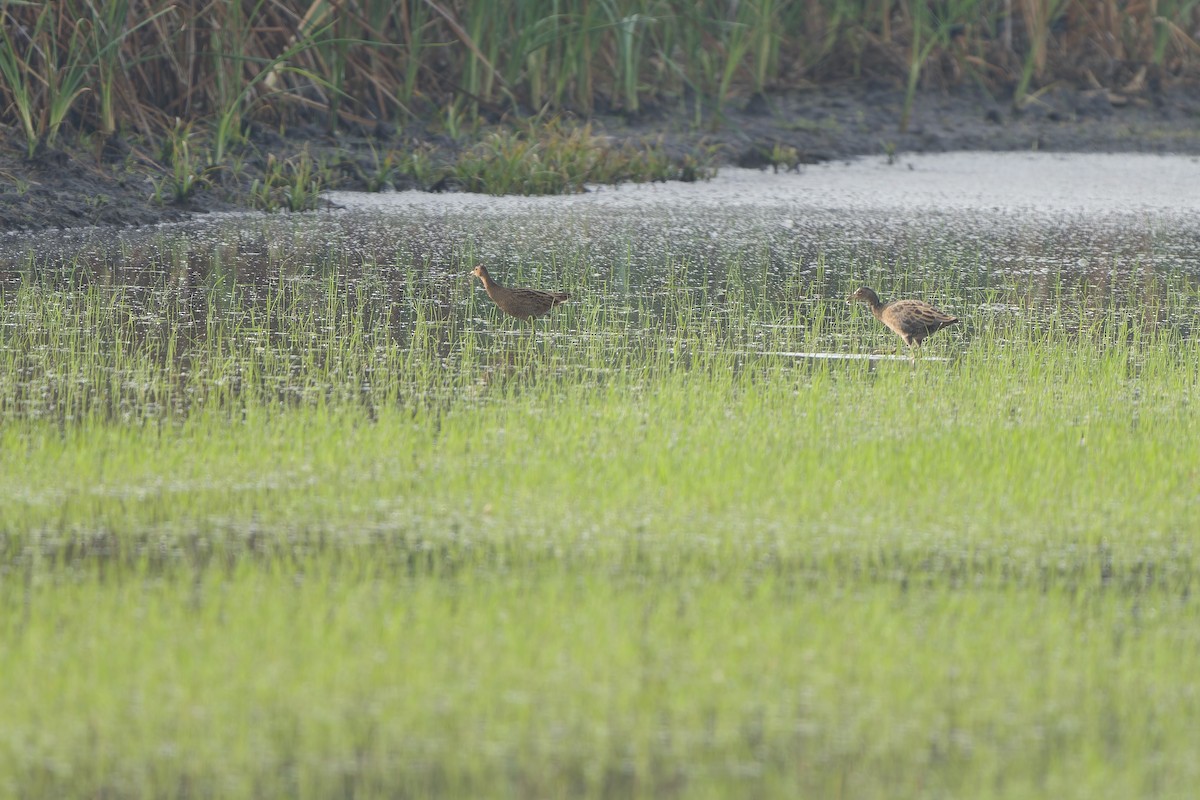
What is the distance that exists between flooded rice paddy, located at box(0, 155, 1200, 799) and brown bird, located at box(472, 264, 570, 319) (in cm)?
10

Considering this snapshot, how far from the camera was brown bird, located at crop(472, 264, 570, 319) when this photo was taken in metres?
7.52

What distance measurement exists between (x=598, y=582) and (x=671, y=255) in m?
5.77

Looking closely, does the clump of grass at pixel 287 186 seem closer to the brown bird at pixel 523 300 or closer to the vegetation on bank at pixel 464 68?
the vegetation on bank at pixel 464 68

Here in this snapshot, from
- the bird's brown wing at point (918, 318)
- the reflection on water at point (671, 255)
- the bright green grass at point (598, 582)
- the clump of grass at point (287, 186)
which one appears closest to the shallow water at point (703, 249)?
the reflection on water at point (671, 255)

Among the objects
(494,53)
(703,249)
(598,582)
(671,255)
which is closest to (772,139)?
(494,53)

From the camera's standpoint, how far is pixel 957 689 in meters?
3.50

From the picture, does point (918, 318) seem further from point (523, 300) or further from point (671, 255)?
point (671, 255)

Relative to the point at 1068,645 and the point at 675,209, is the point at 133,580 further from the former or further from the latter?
the point at 675,209

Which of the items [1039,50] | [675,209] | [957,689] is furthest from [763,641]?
[1039,50]

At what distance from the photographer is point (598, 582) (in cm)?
409

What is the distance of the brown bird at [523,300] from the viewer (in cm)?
752

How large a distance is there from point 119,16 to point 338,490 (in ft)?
22.5

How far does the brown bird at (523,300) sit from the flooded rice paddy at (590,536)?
100mm

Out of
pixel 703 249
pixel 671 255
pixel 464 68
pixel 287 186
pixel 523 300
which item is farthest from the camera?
pixel 464 68
